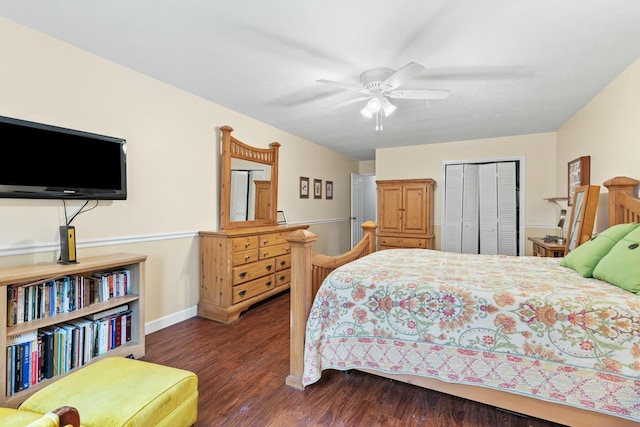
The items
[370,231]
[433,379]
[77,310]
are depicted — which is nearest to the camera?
[433,379]

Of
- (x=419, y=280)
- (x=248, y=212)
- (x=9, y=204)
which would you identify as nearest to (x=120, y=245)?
(x=9, y=204)

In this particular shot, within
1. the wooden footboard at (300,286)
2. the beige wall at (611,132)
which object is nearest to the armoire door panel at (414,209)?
the beige wall at (611,132)

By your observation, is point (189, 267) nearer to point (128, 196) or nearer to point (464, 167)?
point (128, 196)

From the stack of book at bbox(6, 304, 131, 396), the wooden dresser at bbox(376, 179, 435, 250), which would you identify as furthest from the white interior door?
the stack of book at bbox(6, 304, 131, 396)

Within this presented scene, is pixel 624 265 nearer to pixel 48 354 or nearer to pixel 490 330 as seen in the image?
pixel 490 330

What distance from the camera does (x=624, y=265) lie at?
1642 mm

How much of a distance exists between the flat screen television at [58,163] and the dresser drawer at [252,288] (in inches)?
55.6

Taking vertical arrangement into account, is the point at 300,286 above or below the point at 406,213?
below

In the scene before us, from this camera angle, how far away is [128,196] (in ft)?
8.68

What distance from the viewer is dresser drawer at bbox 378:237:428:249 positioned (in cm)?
510

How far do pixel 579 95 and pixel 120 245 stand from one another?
4.64 meters

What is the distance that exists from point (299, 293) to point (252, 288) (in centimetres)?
160

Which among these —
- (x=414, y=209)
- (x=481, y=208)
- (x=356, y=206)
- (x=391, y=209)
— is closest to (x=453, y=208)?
(x=481, y=208)

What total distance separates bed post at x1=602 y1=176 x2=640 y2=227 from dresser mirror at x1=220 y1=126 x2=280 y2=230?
353 cm
